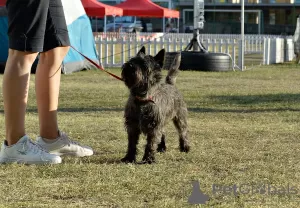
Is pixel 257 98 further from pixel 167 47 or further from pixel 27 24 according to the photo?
pixel 167 47

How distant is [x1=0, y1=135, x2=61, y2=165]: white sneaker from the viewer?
213 inches

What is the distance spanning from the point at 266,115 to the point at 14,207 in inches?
221

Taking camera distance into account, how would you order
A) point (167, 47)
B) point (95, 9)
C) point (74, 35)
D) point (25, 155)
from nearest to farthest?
point (25, 155), point (74, 35), point (167, 47), point (95, 9)

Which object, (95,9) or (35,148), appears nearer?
(35,148)

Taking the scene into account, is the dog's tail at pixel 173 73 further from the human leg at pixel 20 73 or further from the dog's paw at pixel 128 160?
the human leg at pixel 20 73

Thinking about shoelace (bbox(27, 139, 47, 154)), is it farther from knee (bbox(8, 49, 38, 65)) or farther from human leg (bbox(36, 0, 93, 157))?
knee (bbox(8, 49, 38, 65))

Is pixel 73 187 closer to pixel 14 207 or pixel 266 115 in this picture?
pixel 14 207

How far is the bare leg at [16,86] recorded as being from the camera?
5.34 meters

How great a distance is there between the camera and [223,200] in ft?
13.9

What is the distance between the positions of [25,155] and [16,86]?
530mm

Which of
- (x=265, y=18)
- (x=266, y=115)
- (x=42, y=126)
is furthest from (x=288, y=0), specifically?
(x=42, y=126)

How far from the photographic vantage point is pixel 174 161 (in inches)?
225

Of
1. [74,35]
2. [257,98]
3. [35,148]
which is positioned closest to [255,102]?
[257,98]
